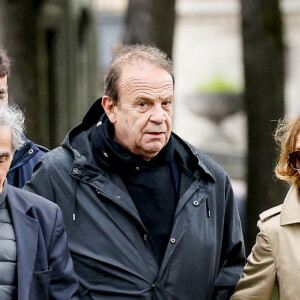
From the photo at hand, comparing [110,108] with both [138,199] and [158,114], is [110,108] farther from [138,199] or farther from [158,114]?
[138,199]

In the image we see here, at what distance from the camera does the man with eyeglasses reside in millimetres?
5525

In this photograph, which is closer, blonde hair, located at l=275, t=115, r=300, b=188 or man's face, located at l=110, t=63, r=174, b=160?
blonde hair, located at l=275, t=115, r=300, b=188

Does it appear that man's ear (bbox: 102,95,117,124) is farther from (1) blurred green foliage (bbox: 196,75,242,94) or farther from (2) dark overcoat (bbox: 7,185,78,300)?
(1) blurred green foliage (bbox: 196,75,242,94)

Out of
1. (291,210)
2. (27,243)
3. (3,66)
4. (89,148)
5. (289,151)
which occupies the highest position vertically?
(3,66)

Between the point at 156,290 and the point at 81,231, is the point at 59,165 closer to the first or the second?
the point at 81,231

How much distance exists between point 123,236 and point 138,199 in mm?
220

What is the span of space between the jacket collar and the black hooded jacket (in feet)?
1.57

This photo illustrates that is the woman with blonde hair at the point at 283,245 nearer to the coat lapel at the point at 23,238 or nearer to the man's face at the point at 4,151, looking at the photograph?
the coat lapel at the point at 23,238

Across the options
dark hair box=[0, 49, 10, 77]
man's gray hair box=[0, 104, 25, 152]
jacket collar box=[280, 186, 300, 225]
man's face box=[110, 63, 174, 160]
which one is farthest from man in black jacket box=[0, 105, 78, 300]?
jacket collar box=[280, 186, 300, 225]

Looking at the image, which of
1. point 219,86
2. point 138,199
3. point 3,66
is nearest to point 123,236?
point 138,199

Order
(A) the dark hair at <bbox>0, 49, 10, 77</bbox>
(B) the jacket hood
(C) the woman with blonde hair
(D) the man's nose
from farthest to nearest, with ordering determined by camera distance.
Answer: (A) the dark hair at <bbox>0, 49, 10, 77</bbox> → (B) the jacket hood → (D) the man's nose → (C) the woman with blonde hair

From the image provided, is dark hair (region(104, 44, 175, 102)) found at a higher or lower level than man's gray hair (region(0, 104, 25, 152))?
higher

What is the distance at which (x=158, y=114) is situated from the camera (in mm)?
5039

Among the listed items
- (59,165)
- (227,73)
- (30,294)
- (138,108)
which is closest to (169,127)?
(138,108)
